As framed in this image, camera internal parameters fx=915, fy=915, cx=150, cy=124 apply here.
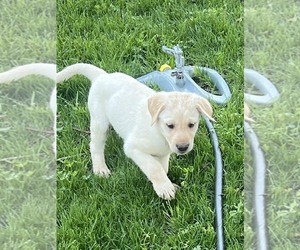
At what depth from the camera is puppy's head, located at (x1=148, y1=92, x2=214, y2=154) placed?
1723 millimetres

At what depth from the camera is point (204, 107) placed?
174cm

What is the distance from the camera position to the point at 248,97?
6.00ft

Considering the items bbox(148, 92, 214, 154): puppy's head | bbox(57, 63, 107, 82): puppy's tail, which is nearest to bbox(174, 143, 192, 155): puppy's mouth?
bbox(148, 92, 214, 154): puppy's head

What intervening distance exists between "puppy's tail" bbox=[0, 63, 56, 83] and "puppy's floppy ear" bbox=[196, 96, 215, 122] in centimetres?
30

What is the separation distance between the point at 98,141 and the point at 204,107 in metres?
0.23

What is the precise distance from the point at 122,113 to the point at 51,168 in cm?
17

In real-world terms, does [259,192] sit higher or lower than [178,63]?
lower

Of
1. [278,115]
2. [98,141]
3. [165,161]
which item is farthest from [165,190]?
[278,115]

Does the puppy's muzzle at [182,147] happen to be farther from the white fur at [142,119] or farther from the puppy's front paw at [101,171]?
the puppy's front paw at [101,171]

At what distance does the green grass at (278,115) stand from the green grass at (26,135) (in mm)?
392

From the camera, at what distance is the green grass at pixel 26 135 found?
175cm

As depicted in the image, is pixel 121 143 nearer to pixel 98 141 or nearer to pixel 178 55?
pixel 98 141

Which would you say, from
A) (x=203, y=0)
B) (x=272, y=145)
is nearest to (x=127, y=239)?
(x=272, y=145)

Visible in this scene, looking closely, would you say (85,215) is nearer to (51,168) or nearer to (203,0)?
(51,168)
